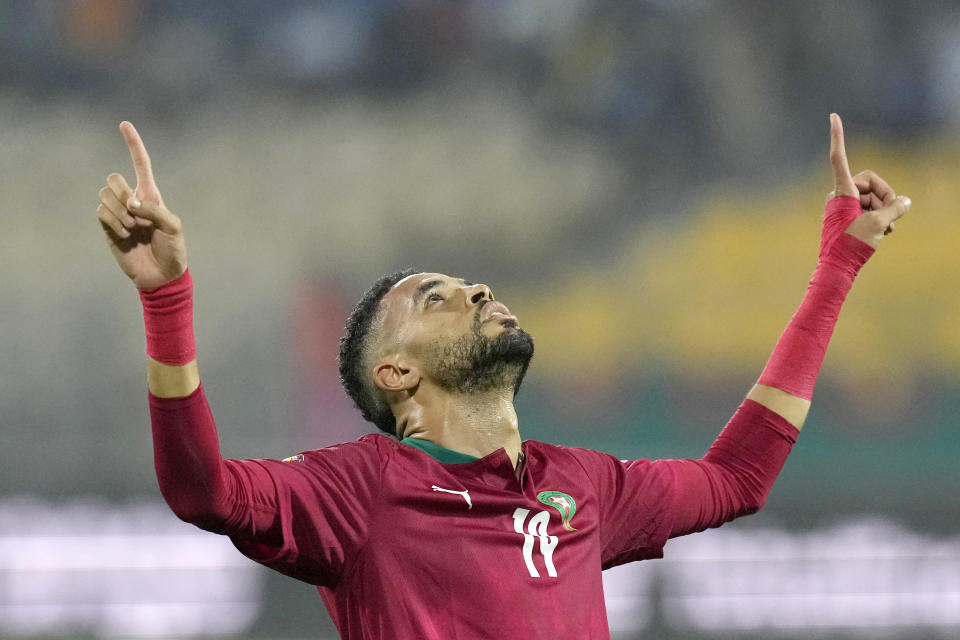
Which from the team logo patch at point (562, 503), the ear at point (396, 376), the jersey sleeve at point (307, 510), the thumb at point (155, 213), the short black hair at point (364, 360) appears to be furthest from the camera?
the short black hair at point (364, 360)

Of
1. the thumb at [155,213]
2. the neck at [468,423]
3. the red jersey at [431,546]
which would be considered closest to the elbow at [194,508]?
the red jersey at [431,546]

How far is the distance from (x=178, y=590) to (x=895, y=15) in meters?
5.41

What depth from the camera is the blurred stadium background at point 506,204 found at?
21.9 ft

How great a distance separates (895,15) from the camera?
296 inches

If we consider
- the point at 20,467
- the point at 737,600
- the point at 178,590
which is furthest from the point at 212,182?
the point at 737,600

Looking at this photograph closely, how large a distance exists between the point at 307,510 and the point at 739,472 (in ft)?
3.32

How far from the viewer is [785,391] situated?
2.61 meters

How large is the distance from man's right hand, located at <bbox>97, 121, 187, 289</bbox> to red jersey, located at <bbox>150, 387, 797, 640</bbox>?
7.9 inches

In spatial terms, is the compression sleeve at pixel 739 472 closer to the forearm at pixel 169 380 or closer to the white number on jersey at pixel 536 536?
the white number on jersey at pixel 536 536

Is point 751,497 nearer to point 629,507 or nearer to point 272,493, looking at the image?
point 629,507

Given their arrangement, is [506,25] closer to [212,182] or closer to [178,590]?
[212,182]

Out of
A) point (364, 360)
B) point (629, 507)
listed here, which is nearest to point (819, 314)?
point (629, 507)

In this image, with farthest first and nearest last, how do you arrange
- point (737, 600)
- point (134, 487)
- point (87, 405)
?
point (87, 405) → point (134, 487) → point (737, 600)

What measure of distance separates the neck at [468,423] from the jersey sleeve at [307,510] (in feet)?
0.62
